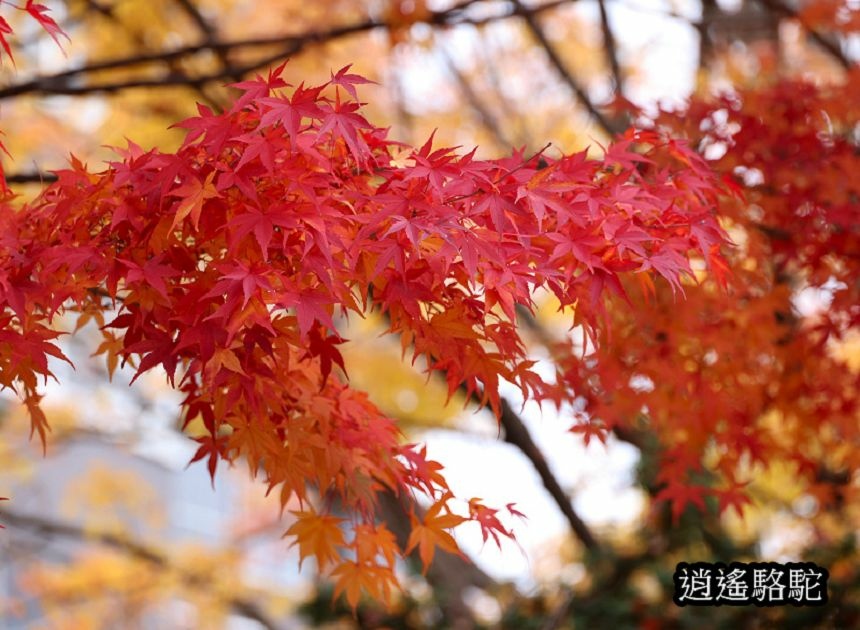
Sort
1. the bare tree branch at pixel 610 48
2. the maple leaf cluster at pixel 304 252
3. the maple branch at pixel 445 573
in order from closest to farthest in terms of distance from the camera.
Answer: the maple leaf cluster at pixel 304 252 → the bare tree branch at pixel 610 48 → the maple branch at pixel 445 573

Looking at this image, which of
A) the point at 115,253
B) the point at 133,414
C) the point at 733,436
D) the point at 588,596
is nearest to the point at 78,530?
the point at 133,414

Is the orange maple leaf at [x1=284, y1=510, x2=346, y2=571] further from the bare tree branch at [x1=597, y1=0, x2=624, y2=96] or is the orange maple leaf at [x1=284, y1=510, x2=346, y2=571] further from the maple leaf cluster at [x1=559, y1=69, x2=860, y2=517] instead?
the bare tree branch at [x1=597, y1=0, x2=624, y2=96]

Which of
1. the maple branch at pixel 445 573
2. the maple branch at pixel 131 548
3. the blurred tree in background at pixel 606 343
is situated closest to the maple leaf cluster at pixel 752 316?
the blurred tree in background at pixel 606 343

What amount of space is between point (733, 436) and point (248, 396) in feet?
6.68

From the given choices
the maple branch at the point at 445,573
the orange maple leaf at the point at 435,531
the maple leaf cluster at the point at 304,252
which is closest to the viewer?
the maple leaf cluster at the point at 304,252

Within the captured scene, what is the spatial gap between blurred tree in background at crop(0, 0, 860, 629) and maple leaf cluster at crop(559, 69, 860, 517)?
1cm

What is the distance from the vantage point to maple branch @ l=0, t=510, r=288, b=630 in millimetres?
6918

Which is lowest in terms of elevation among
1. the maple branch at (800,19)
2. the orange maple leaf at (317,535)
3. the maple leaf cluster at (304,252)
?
the orange maple leaf at (317,535)

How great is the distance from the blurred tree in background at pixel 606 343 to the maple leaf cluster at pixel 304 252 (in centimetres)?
30

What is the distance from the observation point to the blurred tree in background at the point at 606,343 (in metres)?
3.38

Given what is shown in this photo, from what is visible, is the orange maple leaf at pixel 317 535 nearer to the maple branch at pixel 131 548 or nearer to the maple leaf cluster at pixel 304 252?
the maple leaf cluster at pixel 304 252

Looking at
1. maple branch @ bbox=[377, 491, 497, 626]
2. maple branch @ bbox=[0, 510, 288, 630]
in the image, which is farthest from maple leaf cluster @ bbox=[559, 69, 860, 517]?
maple branch @ bbox=[0, 510, 288, 630]

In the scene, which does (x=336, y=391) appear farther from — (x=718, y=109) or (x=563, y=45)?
(x=563, y=45)

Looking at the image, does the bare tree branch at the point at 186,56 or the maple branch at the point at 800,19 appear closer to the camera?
the bare tree branch at the point at 186,56
